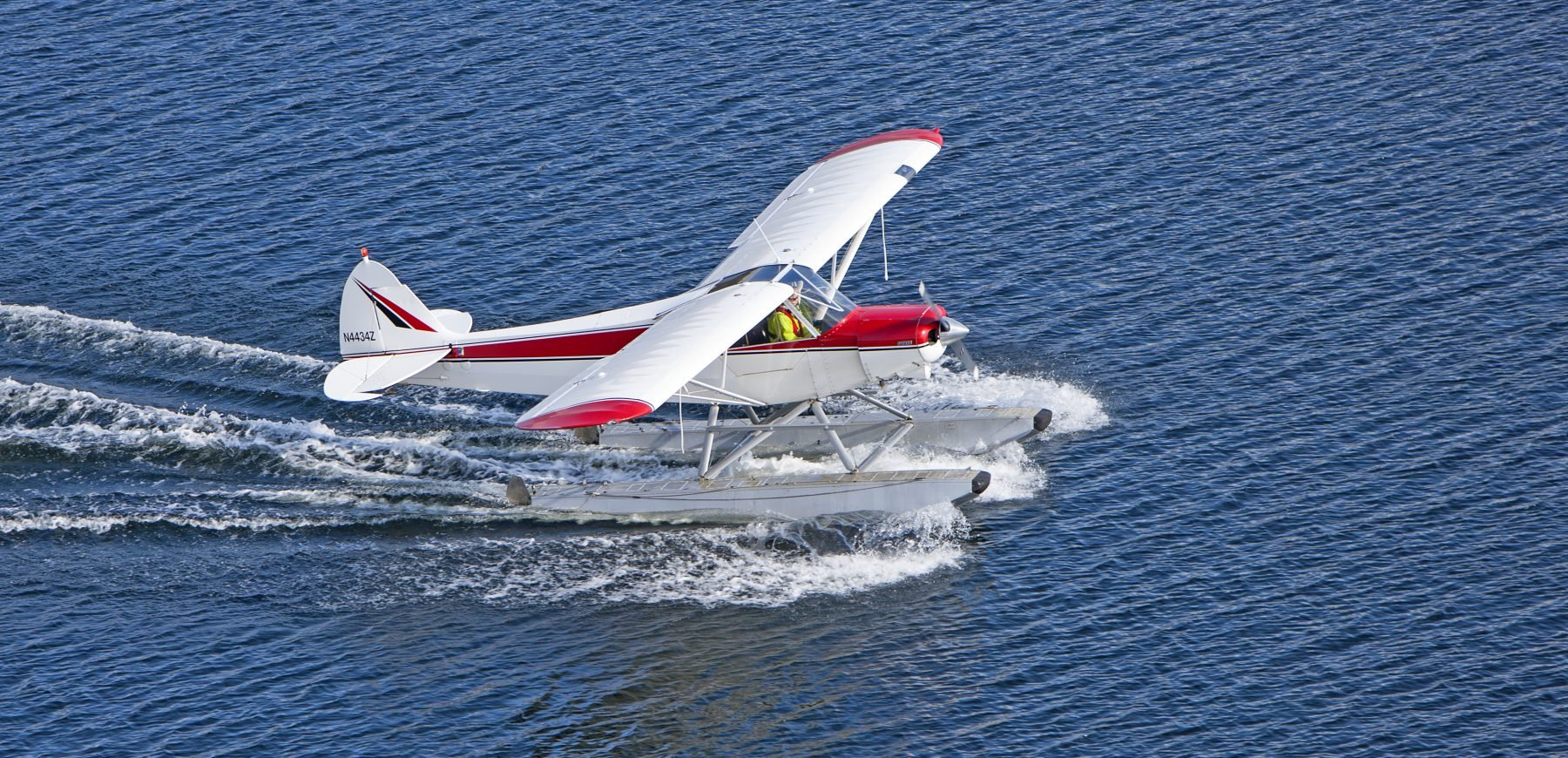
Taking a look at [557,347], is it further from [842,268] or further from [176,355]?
[176,355]

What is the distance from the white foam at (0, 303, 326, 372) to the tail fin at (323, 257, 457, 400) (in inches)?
173

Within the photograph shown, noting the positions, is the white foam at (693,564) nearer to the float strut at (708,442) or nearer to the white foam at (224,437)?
the float strut at (708,442)

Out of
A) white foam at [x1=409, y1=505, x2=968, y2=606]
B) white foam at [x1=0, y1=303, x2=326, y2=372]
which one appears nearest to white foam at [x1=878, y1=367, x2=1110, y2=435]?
white foam at [x1=409, y1=505, x2=968, y2=606]

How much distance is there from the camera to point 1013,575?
29.4 m

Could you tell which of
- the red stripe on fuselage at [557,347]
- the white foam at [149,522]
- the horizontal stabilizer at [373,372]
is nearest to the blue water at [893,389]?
A: the white foam at [149,522]

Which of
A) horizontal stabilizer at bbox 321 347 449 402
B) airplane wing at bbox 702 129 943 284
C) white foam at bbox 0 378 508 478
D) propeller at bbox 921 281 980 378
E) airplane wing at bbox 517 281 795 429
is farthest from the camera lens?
white foam at bbox 0 378 508 478

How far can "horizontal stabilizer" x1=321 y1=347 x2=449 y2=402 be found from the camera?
31875 mm

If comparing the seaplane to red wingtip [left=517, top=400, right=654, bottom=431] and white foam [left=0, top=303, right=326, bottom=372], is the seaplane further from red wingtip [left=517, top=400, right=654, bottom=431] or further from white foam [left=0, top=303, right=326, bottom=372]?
white foam [left=0, top=303, right=326, bottom=372]

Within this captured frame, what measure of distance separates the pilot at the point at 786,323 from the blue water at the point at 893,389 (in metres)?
3.51

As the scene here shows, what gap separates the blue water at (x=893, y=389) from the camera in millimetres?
26797

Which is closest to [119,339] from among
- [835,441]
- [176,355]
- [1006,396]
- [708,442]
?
[176,355]

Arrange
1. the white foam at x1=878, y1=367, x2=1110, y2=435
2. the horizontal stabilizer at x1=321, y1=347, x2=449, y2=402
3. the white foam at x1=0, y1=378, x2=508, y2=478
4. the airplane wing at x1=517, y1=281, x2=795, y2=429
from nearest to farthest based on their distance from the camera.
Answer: the airplane wing at x1=517, y1=281, x2=795, y2=429, the horizontal stabilizer at x1=321, y1=347, x2=449, y2=402, the white foam at x1=0, y1=378, x2=508, y2=478, the white foam at x1=878, y1=367, x2=1110, y2=435

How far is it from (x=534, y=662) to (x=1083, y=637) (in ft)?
29.4

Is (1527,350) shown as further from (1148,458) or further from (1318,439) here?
(1148,458)
